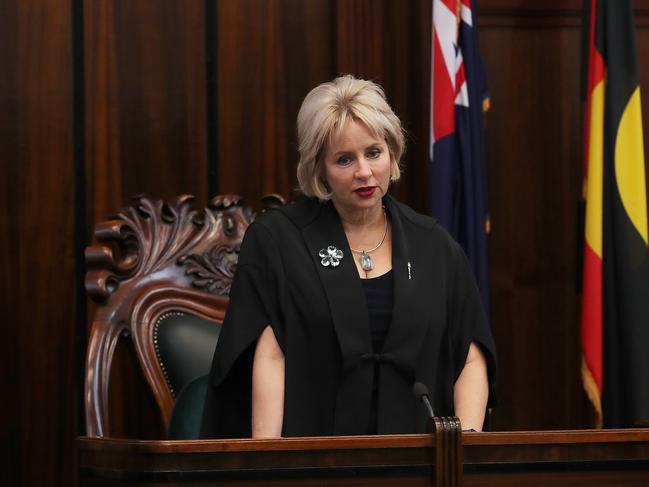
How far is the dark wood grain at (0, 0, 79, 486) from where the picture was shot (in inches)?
155

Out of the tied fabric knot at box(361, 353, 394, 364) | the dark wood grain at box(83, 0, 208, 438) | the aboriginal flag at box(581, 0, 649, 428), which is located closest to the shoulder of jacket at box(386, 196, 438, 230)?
the tied fabric knot at box(361, 353, 394, 364)

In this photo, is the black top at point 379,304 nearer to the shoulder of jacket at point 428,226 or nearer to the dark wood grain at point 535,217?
the shoulder of jacket at point 428,226

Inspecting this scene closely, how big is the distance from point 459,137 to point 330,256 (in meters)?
1.20

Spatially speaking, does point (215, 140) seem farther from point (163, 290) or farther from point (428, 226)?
point (428, 226)

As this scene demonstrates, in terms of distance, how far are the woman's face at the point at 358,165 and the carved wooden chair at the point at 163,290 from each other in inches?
26.1

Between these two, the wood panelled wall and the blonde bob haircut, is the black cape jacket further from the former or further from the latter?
the wood panelled wall

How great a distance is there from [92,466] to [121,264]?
149 cm

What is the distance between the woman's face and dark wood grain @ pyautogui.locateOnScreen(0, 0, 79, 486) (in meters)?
1.44

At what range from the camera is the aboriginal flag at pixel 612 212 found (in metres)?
3.82

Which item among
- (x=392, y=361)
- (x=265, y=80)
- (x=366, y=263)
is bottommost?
(x=392, y=361)

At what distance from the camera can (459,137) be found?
3930 mm

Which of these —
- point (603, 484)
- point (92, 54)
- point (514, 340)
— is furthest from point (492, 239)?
point (603, 484)

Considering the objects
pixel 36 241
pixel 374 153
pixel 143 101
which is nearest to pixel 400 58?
pixel 143 101

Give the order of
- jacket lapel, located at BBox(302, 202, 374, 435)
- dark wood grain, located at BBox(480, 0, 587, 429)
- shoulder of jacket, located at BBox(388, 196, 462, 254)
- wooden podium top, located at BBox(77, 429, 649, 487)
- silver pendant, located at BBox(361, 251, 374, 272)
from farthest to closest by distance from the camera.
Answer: dark wood grain, located at BBox(480, 0, 587, 429) < shoulder of jacket, located at BBox(388, 196, 462, 254) < silver pendant, located at BBox(361, 251, 374, 272) < jacket lapel, located at BBox(302, 202, 374, 435) < wooden podium top, located at BBox(77, 429, 649, 487)
